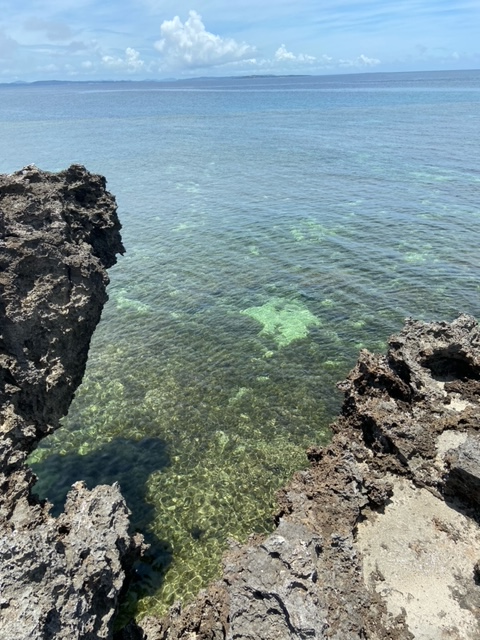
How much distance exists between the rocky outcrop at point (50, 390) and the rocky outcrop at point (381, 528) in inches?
164

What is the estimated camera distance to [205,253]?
50.8m

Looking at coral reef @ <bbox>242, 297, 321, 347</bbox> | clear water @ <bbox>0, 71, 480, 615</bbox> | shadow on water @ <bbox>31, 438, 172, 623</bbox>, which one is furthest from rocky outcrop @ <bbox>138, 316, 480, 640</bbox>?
coral reef @ <bbox>242, 297, 321, 347</bbox>

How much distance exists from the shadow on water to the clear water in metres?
0.08

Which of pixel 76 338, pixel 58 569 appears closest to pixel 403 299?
pixel 76 338

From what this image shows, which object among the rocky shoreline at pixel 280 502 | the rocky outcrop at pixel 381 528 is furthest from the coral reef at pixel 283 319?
the rocky shoreline at pixel 280 502

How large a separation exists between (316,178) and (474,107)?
399ft

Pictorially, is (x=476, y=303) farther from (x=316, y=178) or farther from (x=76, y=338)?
(x=316, y=178)

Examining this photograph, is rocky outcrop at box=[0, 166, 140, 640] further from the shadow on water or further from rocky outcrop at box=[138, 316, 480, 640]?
the shadow on water

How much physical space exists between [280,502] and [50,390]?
1076cm

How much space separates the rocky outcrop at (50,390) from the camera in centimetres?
1100

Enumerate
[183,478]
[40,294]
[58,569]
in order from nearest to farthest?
[58,569] → [40,294] → [183,478]

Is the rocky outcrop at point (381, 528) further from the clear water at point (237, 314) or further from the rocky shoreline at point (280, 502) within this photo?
the clear water at point (237, 314)

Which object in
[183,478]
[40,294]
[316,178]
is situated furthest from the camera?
[316,178]

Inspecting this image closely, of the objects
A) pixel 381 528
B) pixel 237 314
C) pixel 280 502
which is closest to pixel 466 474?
pixel 381 528
